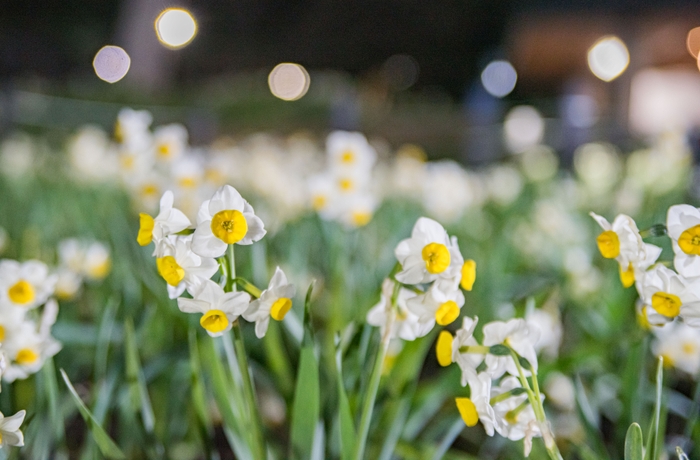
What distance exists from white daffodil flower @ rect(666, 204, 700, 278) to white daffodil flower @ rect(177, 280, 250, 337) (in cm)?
40

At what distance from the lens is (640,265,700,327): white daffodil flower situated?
508 millimetres

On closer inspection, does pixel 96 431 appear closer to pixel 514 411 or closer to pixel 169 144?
pixel 514 411

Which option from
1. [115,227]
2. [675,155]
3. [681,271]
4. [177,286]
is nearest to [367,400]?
[177,286]

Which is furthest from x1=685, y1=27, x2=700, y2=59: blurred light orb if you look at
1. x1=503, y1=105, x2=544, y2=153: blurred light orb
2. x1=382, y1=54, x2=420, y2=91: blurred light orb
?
x1=382, y1=54, x2=420, y2=91: blurred light orb

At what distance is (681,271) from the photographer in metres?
0.52

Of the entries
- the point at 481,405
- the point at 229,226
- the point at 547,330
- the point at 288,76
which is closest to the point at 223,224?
the point at 229,226

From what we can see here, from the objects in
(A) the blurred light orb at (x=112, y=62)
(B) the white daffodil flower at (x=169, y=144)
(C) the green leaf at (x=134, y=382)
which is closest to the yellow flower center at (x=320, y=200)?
(B) the white daffodil flower at (x=169, y=144)

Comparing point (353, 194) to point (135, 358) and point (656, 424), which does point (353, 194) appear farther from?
point (656, 424)

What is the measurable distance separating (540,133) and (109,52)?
669 centimetres

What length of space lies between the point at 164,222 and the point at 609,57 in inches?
385

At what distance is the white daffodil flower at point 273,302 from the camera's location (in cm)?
50

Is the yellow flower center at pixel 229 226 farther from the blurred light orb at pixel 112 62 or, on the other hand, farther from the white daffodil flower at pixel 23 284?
the blurred light orb at pixel 112 62

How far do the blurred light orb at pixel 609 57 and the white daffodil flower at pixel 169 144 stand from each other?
854cm

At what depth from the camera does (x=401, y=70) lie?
14.7 meters
